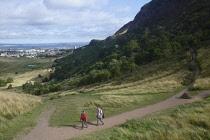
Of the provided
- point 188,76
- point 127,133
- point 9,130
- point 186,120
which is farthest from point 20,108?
point 188,76

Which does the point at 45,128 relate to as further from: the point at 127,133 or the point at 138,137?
the point at 138,137

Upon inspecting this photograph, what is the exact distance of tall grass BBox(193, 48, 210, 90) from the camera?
67.8 ft

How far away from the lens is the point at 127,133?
868 cm

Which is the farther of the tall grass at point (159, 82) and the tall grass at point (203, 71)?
the tall grass at point (159, 82)

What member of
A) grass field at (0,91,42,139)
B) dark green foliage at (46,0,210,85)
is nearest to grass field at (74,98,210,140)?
grass field at (0,91,42,139)

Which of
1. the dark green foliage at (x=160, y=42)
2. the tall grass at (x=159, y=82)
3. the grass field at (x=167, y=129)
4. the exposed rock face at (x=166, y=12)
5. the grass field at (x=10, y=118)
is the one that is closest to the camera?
the grass field at (x=167, y=129)

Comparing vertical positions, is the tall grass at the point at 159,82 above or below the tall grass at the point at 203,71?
below

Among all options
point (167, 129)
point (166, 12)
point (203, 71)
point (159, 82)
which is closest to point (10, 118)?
point (167, 129)

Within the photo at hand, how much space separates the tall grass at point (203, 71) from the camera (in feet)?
67.8

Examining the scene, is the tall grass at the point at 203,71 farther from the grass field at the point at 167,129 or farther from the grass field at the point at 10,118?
the grass field at the point at 10,118

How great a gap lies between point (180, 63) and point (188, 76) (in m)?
9.13

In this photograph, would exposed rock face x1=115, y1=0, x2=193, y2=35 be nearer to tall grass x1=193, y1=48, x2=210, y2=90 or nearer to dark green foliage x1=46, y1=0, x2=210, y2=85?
dark green foliage x1=46, y1=0, x2=210, y2=85

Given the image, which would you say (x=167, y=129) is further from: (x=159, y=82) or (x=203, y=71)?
(x=203, y=71)

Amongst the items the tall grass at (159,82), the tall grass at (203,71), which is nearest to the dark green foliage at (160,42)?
the tall grass at (159,82)
